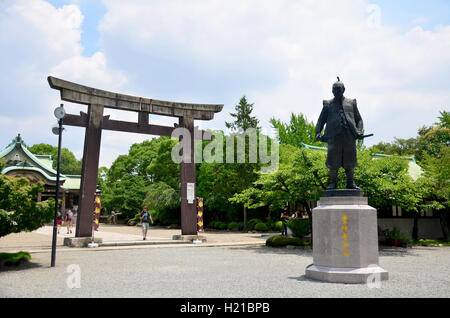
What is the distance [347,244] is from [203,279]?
3.10 m

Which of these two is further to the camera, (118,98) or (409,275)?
(118,98)

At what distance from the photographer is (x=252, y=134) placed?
97.1 feet

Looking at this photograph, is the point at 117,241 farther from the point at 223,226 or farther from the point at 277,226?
the point at 223,226

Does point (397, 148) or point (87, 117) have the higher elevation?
point (397, 148)

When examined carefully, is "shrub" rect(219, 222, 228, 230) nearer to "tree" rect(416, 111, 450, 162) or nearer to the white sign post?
the white sign post

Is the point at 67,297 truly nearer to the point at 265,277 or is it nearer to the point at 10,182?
the point at 265,277

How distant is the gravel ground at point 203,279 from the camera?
630cm

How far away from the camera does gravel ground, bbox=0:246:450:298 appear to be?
630 centimetres

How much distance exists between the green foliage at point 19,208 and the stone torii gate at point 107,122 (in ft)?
17.2

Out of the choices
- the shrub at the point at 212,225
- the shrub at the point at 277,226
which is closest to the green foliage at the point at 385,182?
the shrub at the point at 277,226

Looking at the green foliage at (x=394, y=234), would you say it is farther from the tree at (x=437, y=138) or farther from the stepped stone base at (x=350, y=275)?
the tree at (x=437, y=138)
